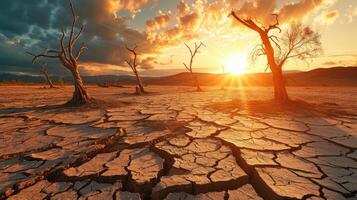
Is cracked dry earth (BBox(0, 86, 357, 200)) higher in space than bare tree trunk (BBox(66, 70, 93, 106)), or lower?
lower

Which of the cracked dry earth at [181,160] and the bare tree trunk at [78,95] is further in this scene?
the bare tree trunk at [78,95]

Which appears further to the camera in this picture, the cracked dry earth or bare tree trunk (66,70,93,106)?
bare tree trunk (66,70,93,106)

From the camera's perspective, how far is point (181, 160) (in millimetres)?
3543

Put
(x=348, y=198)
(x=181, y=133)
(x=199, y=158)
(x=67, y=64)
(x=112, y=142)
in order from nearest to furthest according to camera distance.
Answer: (x=348, y=198) → (x=199, y=158) → (x=112, y=142) → (x=181, y=133) → (x=67, y=64)

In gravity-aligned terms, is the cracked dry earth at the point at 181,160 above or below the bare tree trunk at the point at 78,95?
below

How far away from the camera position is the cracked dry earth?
9.09ft

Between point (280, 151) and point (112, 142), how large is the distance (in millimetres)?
2908

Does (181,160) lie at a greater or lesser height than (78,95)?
lesser

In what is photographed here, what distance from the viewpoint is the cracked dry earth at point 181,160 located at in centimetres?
277

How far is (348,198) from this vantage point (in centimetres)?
254

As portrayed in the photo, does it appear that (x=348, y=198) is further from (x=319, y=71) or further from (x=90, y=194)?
(x=319, y=71)

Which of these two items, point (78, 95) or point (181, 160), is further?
point (78, 95)

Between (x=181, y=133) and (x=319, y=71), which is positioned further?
(x=319, y=71)

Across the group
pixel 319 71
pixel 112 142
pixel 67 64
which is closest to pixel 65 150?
pixel 112 142
